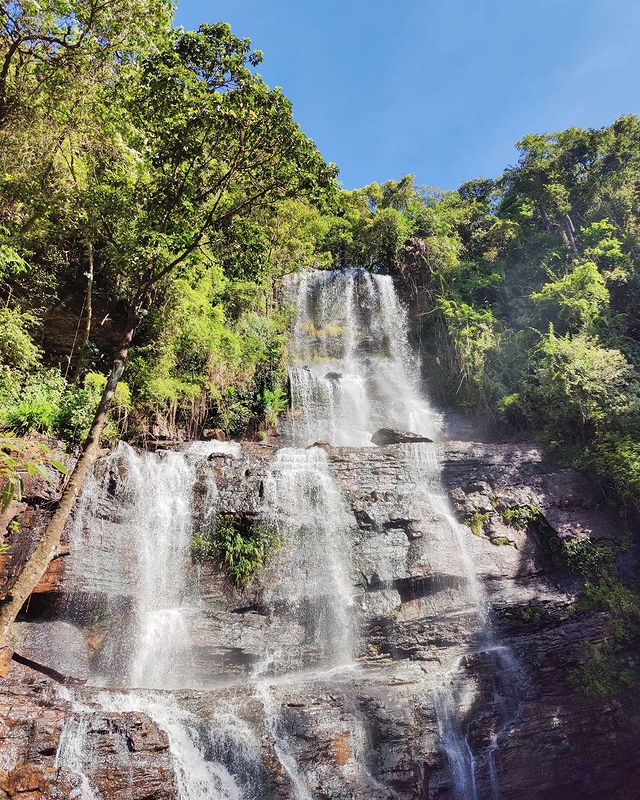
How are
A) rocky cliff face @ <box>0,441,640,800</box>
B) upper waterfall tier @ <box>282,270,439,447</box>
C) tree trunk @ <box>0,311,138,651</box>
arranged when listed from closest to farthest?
1. tree trunk @ <box>0,311,138,651</box>
2. rocky cliff face @ <box>0,441,640,800</box>
3. upper waterfall tier @ <box>282,270,439,447</box>

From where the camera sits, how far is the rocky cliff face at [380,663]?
21.6 ft

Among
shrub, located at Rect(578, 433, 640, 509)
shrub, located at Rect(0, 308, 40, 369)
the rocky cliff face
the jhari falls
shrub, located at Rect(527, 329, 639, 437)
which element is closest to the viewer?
the rocky cliff face

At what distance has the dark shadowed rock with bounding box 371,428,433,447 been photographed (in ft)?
48.2

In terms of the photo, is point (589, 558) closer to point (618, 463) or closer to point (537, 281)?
point (618, 463)

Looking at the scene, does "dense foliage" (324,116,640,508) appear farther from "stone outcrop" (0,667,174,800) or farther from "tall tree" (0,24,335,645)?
"stone outcrop" (0,667,174,800)

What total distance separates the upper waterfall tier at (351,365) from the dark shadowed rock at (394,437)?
0.99 m

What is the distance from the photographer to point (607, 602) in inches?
432

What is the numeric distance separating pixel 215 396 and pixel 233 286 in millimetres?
5288

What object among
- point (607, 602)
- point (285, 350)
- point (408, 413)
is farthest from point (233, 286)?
point (607, 602)

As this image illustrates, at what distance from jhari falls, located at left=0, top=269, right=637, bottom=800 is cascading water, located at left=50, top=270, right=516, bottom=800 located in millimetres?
34

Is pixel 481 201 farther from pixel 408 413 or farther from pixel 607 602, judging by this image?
pixel 607 602

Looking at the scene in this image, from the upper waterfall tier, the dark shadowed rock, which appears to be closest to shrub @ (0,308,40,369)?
the upper waterfall tier

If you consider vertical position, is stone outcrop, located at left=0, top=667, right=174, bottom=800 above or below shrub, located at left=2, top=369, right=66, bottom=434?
below

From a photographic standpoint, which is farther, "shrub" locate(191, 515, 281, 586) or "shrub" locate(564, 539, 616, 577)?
"shrub" locate(564, 539, 616, 577)
